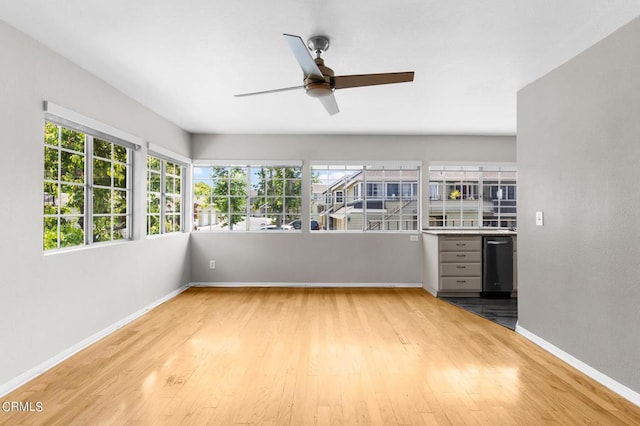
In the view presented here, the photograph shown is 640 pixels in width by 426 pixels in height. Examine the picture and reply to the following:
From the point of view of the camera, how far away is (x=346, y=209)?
5.79m

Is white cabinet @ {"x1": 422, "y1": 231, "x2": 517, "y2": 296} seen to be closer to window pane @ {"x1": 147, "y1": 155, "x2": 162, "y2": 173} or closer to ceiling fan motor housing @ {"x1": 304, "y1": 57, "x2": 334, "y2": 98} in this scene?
ceiling fan motor housing @ {"x1": 304, "y1": 57, "x2": 334, "y2": 98}

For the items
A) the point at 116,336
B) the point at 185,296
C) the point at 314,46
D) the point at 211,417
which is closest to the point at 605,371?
the point at 211,417

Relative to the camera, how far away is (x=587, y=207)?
266cm

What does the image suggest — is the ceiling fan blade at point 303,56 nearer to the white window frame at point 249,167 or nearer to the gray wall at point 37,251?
the gray wall at point 37,251

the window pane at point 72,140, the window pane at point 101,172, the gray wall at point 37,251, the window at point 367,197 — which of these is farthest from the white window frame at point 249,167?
the window pane at point 72,140

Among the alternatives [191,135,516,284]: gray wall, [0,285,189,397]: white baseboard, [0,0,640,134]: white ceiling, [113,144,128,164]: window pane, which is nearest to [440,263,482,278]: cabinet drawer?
[191,135,516,284]: gray wall

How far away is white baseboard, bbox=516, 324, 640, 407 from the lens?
2.26 metres

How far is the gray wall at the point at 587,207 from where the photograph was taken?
90.8 inches

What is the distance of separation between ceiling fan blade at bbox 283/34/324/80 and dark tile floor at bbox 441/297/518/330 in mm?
3175

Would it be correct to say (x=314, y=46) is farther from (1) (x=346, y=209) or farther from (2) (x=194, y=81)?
(1) (x=346, y=209)

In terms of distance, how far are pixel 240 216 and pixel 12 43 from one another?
3619 mm

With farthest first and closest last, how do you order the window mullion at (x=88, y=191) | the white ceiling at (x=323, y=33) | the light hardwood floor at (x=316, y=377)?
the window mullion at (x=88, y=191) → the white ceiling at (x=323, y=33) → the light hardwood floor at (x=316, y=377)

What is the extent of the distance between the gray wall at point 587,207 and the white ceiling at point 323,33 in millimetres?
251

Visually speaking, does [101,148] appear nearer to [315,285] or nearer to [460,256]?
[315,285]
